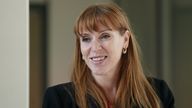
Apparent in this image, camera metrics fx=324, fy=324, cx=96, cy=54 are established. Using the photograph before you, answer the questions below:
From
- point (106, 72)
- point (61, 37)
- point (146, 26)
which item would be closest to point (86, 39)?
point (106, 72)

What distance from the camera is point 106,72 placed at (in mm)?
1030

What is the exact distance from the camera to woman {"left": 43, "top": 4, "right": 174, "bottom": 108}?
985 mm

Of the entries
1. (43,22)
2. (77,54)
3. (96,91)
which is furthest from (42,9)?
(96,91)

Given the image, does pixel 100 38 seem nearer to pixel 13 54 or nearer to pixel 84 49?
pixel 84 49

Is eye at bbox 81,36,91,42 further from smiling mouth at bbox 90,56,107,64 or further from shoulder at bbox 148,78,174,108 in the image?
shoulder at bbox 148,78,174,108

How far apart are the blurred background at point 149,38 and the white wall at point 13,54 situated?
12.1 inches

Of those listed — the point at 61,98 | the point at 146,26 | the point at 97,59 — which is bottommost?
the point at 61,98

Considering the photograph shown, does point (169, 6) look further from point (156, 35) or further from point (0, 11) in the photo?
point (0, 11)

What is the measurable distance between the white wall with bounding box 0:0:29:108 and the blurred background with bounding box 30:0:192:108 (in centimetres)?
31

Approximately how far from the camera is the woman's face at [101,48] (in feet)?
3.22

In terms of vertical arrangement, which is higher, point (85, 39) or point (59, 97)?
point (85, 39)

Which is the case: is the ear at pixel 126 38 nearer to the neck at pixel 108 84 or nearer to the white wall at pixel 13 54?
the neck at pixel 108 84

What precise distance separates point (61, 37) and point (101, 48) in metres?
0.30

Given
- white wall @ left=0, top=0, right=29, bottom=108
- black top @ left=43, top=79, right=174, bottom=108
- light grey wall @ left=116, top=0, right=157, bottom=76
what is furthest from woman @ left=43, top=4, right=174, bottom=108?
light grey wall @ left=116, top=0, right=157, bottom=76
